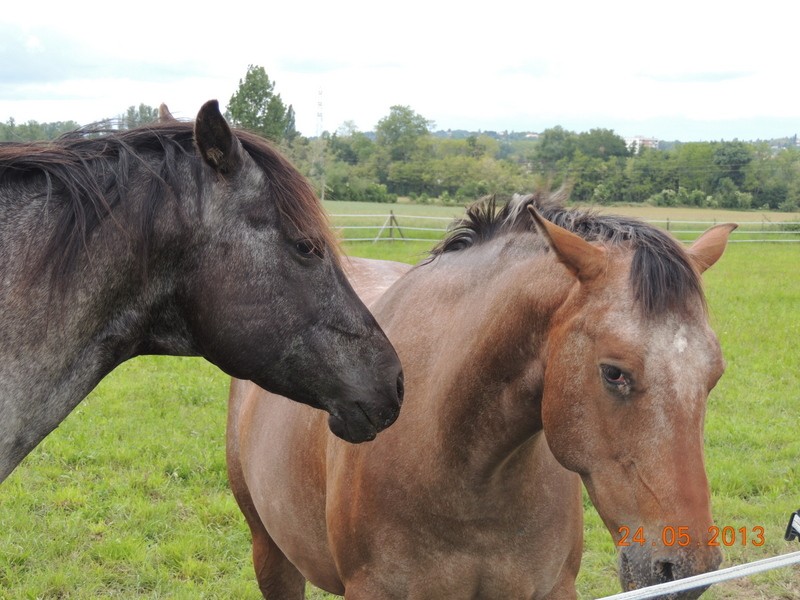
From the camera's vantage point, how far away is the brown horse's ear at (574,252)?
1994 mm

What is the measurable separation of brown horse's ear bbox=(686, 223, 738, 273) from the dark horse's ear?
1.33 metres

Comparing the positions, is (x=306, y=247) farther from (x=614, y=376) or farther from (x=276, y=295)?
(x=614, y=376)

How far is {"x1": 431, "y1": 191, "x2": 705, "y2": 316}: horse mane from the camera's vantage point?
1.91 metres

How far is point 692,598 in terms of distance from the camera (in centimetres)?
192

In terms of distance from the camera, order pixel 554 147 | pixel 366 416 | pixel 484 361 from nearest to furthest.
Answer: pixel 366 416 → pixel 484 361 → pixel 554 147

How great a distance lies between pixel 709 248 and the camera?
2273 millimetres

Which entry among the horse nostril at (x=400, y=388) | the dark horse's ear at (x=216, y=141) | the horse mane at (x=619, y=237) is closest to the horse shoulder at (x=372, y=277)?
the horse mane at (x=619, y=237)

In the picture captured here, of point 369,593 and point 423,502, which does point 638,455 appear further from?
point 369,593

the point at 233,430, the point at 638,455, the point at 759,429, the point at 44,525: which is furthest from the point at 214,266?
the point at 759,429

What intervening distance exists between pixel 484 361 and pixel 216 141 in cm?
105

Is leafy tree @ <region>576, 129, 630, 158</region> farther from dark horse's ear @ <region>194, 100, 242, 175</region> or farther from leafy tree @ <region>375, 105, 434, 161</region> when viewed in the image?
dark horse's ear @ <region>194, 100, 242, 175</region>

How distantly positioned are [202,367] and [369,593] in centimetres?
680

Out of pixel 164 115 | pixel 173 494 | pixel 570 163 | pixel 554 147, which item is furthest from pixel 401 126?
pixel 164 115

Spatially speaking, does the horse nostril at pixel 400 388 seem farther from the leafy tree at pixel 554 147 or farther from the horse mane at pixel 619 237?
the leafy tree at pixel 554 147
